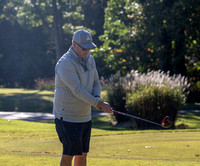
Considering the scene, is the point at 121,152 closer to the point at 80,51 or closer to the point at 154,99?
the point at 80,51

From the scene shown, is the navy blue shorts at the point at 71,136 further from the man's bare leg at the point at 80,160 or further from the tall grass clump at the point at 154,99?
the tall grass clump at the point at 154,99

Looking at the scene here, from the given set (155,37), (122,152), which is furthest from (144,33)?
(122,152)

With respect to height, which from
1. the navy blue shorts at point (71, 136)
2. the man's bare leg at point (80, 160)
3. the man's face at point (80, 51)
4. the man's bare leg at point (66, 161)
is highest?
the man's face at point (80, 51)

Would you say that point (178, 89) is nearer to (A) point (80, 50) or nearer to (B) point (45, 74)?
(A) point (80, 50)

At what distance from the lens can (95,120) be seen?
2003 centimetres

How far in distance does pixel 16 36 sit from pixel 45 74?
6072 mm

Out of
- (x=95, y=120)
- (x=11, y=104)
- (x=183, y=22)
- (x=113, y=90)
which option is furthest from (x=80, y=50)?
(x=183, y=22)

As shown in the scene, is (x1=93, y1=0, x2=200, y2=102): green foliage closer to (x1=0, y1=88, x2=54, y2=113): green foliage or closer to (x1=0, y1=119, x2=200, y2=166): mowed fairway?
(x1=0, y1=88, x2=54, y2=113): green foliage

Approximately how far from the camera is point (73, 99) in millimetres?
5047

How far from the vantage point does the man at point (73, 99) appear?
4980 mm

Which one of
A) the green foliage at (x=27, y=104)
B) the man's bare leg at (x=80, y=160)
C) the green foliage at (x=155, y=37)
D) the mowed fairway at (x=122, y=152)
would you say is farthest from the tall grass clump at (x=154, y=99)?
the green foliage at (x=155, y=37)

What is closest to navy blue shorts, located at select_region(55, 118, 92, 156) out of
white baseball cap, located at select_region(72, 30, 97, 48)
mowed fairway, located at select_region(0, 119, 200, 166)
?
white baseball cap, located at select_region(72, 30, 97, 48)

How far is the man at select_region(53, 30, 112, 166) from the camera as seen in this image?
4.98 metres

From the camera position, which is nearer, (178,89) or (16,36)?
(178,89)
